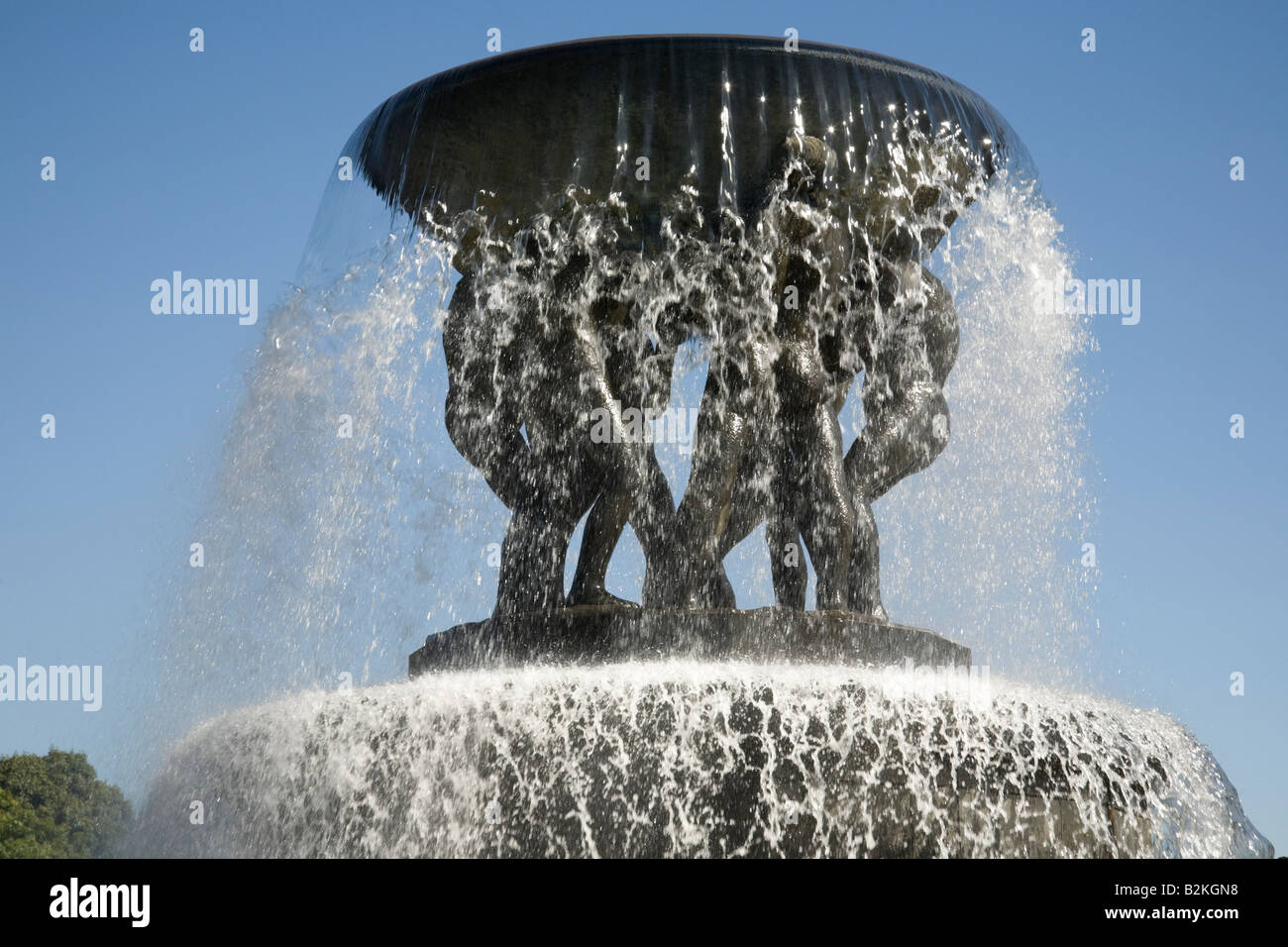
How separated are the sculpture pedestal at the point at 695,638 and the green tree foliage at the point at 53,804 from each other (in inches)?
889

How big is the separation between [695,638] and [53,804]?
87.7 feet

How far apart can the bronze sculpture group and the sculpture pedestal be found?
12.2 inches

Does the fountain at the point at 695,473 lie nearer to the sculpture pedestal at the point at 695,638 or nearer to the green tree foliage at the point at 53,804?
the sculpture pedestal at the point at 695,638

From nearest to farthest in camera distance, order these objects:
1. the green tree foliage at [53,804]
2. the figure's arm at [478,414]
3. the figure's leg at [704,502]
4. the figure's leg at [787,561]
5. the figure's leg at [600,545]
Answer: the figure's leg at [704,502] < the figure's leg at [600,545] < the figure's leg at [787,561] < the figure's arm at [478,414] < the green tree foliage at [53,804]

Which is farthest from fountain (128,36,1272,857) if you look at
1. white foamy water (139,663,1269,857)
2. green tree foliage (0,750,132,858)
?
green tree foliage (0,750,132,858)

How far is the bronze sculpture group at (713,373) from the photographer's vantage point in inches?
409

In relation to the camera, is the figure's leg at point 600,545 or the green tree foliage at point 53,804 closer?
the figure's leg at point 600,545

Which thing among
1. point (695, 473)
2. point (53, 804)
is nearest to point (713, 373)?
point (695, 473)

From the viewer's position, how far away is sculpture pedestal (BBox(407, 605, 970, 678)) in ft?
31.2

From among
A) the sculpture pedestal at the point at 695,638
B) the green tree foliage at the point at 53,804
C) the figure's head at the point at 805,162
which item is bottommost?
the green tree foliage at the point at 53,804

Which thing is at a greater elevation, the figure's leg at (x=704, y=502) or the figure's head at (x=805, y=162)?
the figure's head at (x=805, y=162)

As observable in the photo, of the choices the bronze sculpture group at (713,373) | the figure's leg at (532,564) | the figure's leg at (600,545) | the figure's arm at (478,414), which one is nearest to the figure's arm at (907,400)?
the bronze sculpture group at (713,373)

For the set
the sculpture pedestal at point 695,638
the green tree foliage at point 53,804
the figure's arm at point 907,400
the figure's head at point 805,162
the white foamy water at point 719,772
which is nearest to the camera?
the white foamy water at point 719,772

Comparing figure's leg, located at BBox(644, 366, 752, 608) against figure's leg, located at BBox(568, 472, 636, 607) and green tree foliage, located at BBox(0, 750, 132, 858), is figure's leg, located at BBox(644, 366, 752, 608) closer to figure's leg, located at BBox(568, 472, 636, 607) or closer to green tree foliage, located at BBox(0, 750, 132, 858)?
figure's leg, located at BBox(568, 472, 636, 607)
